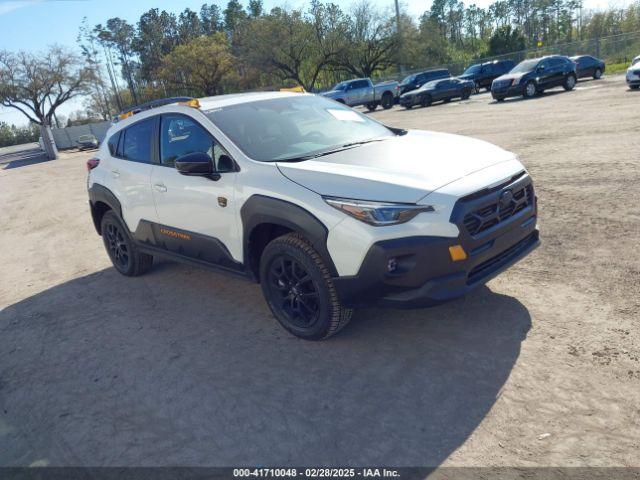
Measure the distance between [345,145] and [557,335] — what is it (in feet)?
7.08

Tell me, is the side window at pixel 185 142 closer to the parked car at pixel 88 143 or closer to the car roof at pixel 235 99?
the car roof at pixel 235 99

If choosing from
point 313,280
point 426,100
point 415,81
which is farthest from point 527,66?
point 313,280

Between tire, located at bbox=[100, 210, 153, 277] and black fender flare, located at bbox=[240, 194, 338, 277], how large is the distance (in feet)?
7.55

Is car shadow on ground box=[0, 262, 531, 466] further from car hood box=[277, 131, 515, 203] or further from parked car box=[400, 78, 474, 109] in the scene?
parked car box=[400, 78, 474, 109]

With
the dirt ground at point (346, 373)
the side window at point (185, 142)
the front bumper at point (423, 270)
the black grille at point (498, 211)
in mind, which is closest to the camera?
the dirt ground at point (346, 373)

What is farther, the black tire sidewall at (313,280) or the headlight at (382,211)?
the black tire sidewall at (313,280)

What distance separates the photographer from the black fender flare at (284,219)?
3.66 m

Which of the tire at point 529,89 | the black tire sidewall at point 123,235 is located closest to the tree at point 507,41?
the tire at point 529,89

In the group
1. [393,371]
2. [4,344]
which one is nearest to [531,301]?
[393,371]

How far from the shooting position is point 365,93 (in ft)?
106

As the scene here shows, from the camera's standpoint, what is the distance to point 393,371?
3605 millimetres

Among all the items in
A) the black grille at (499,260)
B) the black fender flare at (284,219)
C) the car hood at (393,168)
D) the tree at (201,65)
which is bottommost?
the black grille at (499,260)

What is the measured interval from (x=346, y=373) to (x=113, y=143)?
13.2 feet

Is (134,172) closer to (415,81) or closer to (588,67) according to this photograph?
(588,67)
